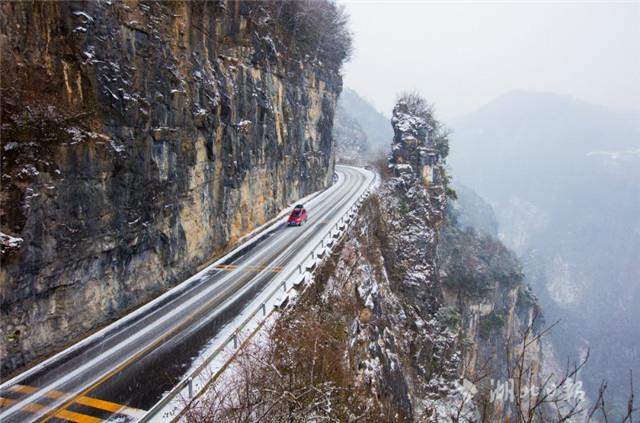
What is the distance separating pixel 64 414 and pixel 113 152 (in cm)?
837

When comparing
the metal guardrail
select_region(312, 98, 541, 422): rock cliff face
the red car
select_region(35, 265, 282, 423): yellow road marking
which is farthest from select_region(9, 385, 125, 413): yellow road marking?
the red car

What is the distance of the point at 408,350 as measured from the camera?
28.6 metres

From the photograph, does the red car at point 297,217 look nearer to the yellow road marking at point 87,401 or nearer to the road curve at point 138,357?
the road curve at point 138,357

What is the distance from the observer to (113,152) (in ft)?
48.9

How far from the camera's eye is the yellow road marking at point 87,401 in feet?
35.0

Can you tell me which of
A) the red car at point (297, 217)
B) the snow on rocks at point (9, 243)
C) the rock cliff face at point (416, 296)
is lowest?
the rock cliff face at point (416, 296)

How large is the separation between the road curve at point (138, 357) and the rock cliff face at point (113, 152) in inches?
31.2

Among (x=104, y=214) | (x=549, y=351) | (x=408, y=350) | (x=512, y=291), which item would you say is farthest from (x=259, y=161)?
(x=549, y=351)

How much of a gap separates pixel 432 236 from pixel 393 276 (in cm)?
723

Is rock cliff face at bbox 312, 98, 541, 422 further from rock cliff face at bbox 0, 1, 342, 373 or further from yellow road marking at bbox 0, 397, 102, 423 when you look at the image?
yellow road marking at bbox 0, 397, 102, 423

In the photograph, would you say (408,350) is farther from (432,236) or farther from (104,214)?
(104,214)

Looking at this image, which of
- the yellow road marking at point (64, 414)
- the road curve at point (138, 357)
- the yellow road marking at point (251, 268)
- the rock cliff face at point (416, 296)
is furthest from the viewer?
the rock cliff face at point (416, 296)

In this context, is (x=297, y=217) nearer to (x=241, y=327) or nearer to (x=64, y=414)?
(x=241, y=327)

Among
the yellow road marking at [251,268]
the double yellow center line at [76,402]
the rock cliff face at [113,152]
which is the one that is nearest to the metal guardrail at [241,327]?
the double yellow center line at [76,402]
